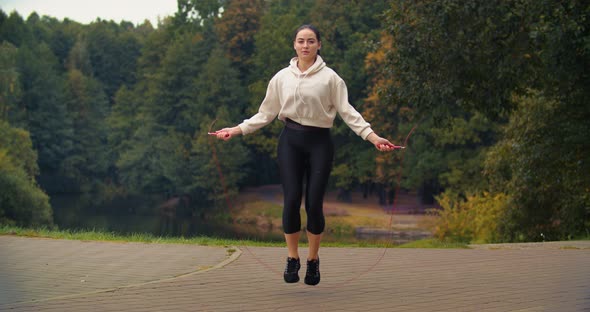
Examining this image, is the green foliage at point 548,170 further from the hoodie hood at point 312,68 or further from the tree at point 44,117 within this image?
the tree at point 44,117

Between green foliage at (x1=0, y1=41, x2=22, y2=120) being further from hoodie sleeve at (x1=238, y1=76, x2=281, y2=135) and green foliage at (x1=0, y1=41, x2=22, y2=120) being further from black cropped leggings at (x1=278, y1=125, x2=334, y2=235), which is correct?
black cropped leggings at (x1=278, y1=125, x2=334, y2=235)

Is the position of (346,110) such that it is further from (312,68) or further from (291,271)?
(291,271)

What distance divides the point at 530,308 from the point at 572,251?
4.54 metres

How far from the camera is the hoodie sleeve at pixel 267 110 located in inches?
320

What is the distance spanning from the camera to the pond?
144 feet

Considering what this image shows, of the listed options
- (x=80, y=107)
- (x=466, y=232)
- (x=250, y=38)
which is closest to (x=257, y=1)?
(x=250, y=38)

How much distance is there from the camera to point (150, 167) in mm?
68375

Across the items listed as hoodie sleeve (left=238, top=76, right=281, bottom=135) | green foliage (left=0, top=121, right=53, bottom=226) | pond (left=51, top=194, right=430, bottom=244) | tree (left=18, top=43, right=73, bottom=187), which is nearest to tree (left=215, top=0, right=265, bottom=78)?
pond (left=51, top=194, right=430, bottom=244)

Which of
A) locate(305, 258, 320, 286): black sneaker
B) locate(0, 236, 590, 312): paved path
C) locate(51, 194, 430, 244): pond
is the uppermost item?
locate(305, 258, 320, 286): black sneaker

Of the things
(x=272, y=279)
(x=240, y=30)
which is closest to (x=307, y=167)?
(x=272, y=279)

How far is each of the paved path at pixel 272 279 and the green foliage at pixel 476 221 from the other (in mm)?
12410

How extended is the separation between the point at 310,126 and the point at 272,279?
161 cm

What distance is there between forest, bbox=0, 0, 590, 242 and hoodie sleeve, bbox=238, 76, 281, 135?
8.98m

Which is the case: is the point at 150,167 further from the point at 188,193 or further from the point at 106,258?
the point at 106,258
